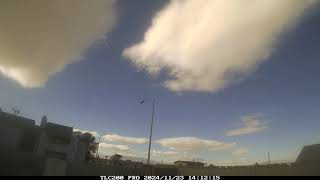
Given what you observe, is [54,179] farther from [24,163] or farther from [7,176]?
[24,163]

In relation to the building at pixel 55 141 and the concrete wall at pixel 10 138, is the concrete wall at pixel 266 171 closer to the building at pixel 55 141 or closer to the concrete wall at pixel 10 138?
the building at pixel 55 141

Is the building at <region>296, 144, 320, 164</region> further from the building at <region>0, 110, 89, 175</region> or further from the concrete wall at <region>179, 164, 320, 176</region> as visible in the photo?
the building at <region>0, 110, 89, 175</region>

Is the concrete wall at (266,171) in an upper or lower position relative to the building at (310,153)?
lower

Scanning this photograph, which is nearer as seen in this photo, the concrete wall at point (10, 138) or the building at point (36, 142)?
the concrete wall at point (10, 138)

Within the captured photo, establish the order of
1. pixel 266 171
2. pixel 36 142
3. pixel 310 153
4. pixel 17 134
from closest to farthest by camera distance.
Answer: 1. pixel 266 171
2. pixel 17 134
3. pixel 36 142
4. pixel 310 153

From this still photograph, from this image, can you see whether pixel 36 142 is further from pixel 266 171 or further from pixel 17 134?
pixel 266 171

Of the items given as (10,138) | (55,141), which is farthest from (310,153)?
(10,138)

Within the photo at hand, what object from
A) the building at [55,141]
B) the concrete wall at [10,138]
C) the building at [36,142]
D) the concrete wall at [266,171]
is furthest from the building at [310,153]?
the concrete wall at [10,138]

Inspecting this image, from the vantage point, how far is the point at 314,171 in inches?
1357

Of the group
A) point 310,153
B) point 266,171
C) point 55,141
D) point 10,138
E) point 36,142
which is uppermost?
point 310,153

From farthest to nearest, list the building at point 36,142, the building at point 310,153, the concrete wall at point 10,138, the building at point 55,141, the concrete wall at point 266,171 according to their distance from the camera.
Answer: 1. the building at point 310,153
2. the building at point 55,141
3. the building at point 36,142
4. the concrete wall at point 10,138
5. the concrete wall at point 266,171

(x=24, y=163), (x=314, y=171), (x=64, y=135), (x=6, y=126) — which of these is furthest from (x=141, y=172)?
(x=314, y=171)

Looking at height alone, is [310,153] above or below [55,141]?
above

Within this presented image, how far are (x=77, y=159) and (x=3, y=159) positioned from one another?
1295 centimetres
